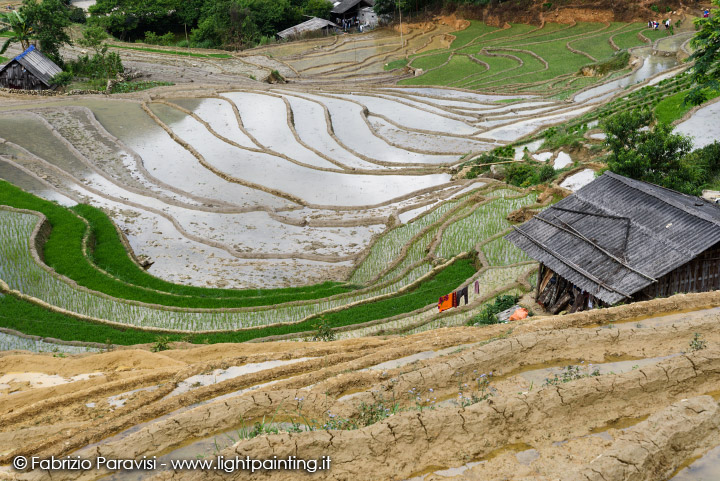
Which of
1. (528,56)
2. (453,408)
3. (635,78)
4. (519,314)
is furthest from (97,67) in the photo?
(453,408)

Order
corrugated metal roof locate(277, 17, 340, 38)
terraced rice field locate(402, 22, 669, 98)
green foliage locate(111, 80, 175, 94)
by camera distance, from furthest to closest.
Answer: corrugated metal roof locate(277, 17, 340, 38) < green foliage locate(111, 80, 175, 94) < terraced rice field locate(402, 22, 669, 98)

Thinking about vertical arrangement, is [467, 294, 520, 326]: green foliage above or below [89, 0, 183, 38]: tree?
below

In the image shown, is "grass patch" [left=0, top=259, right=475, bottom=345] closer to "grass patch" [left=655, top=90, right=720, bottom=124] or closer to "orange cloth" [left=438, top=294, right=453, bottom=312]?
"orange cloth" [left=438, top=294, right=453, bottom=312]

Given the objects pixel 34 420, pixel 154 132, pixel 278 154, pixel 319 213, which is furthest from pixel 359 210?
pixel 34 420

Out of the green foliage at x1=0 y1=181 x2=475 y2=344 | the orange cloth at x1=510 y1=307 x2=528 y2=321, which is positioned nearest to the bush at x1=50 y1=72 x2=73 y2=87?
the green foliage at x1=0 y1=181 x2=475 y2=344

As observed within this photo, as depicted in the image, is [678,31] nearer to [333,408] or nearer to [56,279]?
[56,279]
